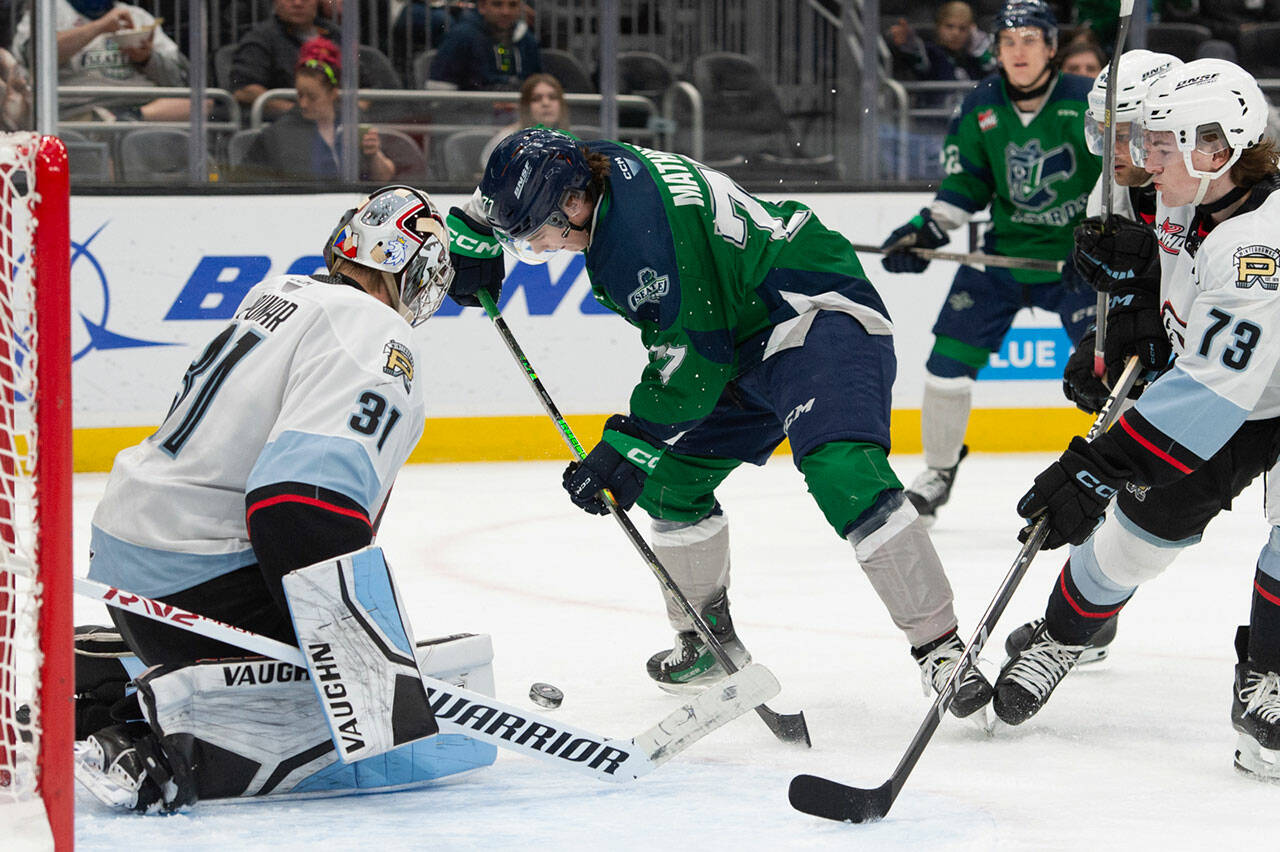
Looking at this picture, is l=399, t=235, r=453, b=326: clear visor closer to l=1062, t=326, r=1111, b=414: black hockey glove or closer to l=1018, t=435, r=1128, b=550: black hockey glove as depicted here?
l=1018, t=435, r=1128, b=550: black hockey glove

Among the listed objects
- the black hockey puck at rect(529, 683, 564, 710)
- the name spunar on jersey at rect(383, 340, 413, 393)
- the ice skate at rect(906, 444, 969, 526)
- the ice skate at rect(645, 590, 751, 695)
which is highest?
the name spunar on jersey at rect(383, 340, 413, 393)

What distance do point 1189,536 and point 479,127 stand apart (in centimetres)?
373

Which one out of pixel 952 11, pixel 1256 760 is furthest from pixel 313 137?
pixel 1256 760

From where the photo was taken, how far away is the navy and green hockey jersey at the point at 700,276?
2.44 m

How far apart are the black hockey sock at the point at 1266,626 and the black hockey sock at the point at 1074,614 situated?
243 mm

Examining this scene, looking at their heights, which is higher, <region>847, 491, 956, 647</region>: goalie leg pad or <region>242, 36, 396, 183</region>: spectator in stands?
<region>242, 36, 396, 183</region>: spectator in stands

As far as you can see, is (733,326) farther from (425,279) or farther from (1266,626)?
(1266,626)

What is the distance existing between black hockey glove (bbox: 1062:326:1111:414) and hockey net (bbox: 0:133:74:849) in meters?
1.67

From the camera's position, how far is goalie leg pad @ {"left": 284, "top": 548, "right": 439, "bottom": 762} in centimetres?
188

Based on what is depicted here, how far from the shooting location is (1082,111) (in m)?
4.42

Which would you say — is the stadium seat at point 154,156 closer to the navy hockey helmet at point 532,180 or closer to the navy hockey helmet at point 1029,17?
the navy hockey helmet at point 1029,17

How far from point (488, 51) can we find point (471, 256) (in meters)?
3.05

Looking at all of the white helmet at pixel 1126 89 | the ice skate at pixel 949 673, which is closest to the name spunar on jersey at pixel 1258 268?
the white helmet at pixel 1126 89

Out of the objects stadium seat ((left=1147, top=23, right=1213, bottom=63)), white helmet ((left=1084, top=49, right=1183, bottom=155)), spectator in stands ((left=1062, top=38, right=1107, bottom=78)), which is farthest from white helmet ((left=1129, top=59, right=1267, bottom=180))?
stadium seat ((left=1147, top=23, right=1213, bottom=63))
